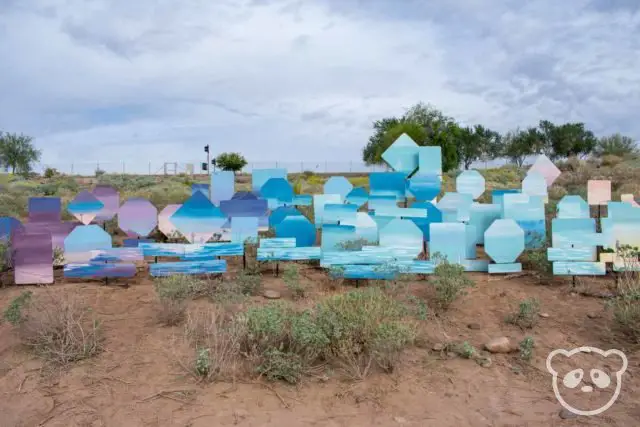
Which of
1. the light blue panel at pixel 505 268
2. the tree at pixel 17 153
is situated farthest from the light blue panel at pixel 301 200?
the tree at pixel 17 153

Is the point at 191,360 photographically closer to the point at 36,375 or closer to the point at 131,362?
the point at 131,362

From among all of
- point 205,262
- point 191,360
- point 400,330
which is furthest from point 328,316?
point 205,262

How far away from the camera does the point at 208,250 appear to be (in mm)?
7348

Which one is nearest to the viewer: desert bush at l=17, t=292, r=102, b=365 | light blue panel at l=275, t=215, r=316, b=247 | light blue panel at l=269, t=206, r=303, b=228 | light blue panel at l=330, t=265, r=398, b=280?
desert bush at l=17, t=292, r=102, b=365

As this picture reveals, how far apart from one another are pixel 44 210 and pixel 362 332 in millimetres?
5792

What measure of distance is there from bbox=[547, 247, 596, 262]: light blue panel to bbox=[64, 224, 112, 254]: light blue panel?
6.14 metres

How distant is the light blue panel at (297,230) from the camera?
26.5ft

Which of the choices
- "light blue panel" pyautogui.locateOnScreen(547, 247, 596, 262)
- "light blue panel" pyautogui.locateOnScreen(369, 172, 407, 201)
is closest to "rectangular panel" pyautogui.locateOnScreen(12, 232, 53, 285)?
"light blue panel" pyautogui.locateOnScreen(369, 172, 407, 201)

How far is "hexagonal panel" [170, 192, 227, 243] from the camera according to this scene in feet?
24.7

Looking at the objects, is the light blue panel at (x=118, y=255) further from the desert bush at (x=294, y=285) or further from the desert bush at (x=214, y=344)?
the desert bush at (x=294, y=285)

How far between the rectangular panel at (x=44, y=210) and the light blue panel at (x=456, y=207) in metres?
6.11

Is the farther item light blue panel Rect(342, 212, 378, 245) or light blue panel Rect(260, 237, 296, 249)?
light blue panel Rect(342, 212, 378, 245)

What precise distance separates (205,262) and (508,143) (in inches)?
2059

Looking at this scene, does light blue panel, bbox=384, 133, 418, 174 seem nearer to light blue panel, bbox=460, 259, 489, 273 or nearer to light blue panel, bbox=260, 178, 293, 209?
light blue panel, bbox=260, 178, 293, 209
